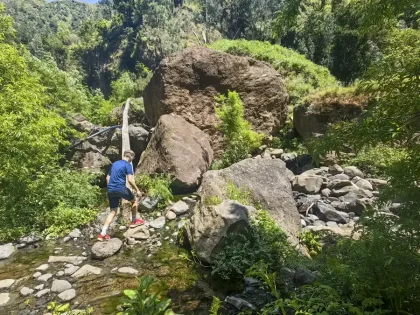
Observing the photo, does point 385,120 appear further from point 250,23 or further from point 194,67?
point 250,23

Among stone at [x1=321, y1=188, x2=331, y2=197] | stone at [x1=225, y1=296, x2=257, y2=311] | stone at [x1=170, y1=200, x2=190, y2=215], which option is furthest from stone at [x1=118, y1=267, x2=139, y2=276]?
stone at [x1=321, y1=188, x2=331, y2=197]

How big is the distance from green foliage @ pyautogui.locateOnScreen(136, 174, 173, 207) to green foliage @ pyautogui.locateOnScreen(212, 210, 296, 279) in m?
4.03

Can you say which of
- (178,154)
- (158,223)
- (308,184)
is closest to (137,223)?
(158,223)

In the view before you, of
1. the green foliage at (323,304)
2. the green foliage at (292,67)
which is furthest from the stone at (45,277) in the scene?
the green foliage at (292,67)

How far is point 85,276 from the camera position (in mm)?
5520

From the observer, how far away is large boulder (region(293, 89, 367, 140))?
1262cm

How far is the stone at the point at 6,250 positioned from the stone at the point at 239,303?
508 cm

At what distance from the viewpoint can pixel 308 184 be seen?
944 cm

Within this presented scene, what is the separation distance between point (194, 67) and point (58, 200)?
8887 mm

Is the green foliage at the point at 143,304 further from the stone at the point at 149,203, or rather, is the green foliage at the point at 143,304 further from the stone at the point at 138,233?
the stone at the point at 149,203

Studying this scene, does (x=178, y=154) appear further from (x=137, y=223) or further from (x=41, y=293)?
(x=41, y=293)

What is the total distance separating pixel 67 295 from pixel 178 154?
6972 mm

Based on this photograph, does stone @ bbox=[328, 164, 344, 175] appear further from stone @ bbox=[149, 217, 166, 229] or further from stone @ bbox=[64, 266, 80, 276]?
stone @ bbox=[64, 266, 80, 276]

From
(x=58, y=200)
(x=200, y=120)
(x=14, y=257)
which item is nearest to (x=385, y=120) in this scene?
(x=14, y=257)
